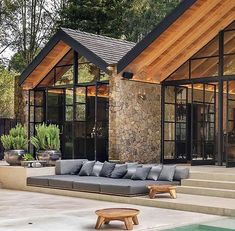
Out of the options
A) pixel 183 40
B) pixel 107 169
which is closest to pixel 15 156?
pixel 107 169

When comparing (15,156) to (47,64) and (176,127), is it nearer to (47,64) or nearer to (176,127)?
(47,64)

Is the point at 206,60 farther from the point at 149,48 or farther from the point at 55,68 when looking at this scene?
the point at 55,68

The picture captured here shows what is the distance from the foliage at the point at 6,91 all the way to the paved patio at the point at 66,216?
1950cm

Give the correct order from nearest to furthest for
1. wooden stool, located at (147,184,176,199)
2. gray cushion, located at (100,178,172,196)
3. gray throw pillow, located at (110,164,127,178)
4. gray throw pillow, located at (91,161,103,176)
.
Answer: wooden stool, located at (147,184,176,199)
gray cushion, located at (100,178,172,196)
gray throw pillow, located at (110,164,127,178)
gray throw pillow, located at (91,161,103,176)

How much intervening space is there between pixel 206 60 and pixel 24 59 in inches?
631

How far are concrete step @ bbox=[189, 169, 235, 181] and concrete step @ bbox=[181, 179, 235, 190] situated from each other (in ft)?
0.76

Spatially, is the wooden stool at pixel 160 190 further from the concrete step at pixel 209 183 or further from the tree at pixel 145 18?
the tree at pixel 145 18

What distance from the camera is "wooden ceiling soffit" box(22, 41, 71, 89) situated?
15910 mm

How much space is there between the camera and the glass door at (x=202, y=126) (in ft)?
46.3

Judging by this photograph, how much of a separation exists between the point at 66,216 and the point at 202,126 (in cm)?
674

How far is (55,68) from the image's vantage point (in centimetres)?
1664

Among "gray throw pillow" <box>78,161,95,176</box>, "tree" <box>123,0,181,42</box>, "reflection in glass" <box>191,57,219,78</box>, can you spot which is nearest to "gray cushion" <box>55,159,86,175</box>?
"gray throw pillow" <box>78,161,95,176</box>

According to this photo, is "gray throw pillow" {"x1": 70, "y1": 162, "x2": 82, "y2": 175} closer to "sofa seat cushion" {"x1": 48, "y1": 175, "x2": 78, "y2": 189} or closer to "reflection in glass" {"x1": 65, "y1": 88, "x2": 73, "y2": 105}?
"sofa seat cushion" {"x1": 48, "y1": 175, "x2": 78, "y2": 189}

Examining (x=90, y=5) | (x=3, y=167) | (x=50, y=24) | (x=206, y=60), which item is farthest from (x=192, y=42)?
(x=50, y=24)
